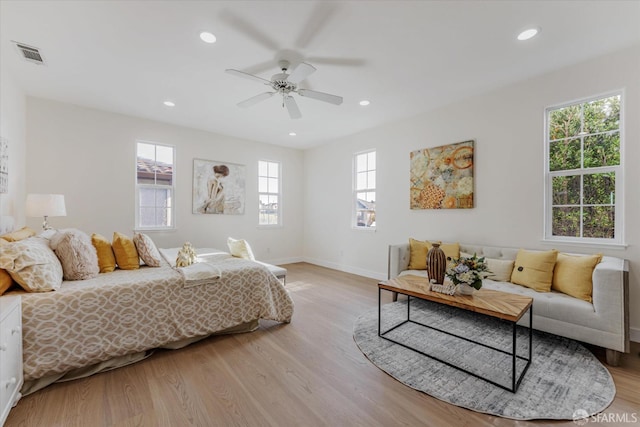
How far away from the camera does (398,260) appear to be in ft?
12.2

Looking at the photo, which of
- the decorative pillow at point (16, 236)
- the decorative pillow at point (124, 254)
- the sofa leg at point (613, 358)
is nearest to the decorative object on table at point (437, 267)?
the sofa leg at point (613, 358)

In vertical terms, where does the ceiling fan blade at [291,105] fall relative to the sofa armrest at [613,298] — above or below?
above

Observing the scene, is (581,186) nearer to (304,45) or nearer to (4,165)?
(304,45)

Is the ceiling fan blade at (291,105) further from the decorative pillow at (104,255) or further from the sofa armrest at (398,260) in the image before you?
the decorative pillow at (104,255)

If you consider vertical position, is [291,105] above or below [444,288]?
above

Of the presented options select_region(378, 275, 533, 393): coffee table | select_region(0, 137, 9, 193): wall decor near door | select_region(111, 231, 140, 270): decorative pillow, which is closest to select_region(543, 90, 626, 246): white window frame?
select_region(378, 275, 533, 393): coffee table

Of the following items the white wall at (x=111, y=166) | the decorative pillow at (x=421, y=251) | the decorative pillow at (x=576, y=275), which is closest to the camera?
the decorative pillow at (x=576, y=275)

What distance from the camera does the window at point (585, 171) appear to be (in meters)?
2.82

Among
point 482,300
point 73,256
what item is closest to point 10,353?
point 73,256

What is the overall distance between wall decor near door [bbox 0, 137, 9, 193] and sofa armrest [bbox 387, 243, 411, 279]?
14.8 ft

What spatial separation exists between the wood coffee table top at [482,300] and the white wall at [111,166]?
12.6 ft

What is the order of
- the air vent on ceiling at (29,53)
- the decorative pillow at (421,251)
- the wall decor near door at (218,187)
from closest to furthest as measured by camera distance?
the air vent on ceiling at (29,53), the decorative pillow at (421,251), the wall decor near door at (218,187)

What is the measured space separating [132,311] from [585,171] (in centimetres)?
458

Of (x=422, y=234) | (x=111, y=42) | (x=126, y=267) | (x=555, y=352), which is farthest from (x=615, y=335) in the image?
(x=111, y=42)
